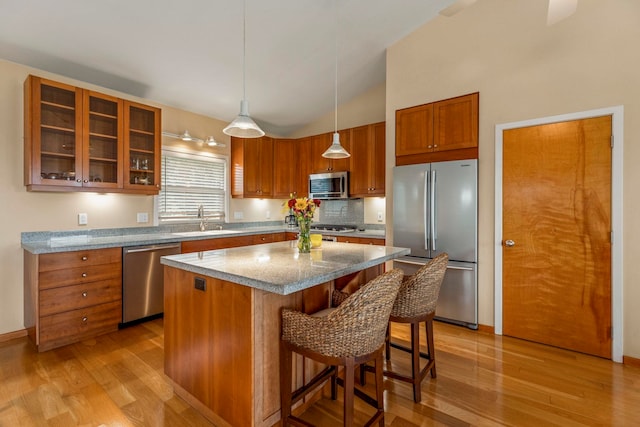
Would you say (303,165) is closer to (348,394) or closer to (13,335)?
(13,335)

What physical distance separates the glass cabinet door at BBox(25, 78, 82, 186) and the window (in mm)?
1092

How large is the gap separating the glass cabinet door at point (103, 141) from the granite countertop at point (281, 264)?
1845mm

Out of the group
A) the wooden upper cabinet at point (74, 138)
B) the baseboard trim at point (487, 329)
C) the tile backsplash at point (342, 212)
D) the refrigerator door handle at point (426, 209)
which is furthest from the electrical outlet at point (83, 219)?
the baseboard trim at point (487, 329)

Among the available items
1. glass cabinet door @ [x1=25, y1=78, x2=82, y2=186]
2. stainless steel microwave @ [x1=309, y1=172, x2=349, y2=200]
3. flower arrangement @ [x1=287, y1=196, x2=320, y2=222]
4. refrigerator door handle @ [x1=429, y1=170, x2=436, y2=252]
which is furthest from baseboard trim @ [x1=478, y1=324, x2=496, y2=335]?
glass cabinet door @ [x1=25, y1=78, x2=82, y2=186]

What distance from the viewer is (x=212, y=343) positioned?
1.74 meters

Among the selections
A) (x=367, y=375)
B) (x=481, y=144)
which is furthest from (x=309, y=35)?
(x=367, y=375)

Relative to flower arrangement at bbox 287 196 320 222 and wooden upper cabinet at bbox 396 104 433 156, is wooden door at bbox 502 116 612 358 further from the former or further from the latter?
flower arrangement at bbox 287 196 320 222

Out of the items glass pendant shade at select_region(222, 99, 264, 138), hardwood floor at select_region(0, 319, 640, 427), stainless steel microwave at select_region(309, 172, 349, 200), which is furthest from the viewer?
stainless steel microwave at select_region(309, 172, 349, 200)

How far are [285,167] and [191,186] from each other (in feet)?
5.19

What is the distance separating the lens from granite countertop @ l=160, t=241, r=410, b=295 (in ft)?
4.81

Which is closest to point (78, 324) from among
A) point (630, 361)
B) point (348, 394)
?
point (348, 394)

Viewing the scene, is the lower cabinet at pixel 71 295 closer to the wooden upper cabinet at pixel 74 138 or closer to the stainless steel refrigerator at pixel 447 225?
the wooden upper cabinet at pixel 74 138

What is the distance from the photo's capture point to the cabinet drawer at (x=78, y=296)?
264cm

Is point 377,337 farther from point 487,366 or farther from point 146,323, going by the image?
point 146,323
